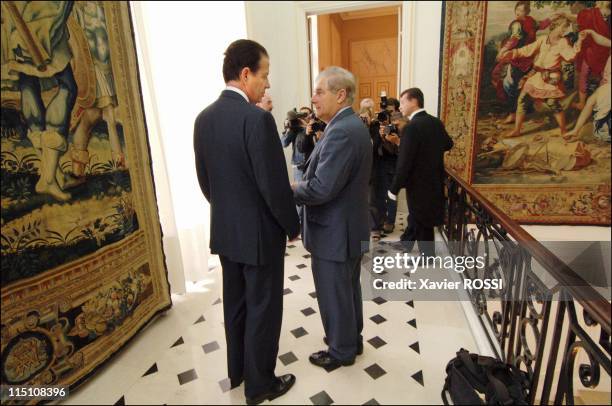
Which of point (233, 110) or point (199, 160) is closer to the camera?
point (233, 110)

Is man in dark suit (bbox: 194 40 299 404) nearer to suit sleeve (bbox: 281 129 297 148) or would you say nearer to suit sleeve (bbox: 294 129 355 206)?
suit sleeve (bbox: 294 129 355 206)

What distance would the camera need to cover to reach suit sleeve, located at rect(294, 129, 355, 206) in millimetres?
1645

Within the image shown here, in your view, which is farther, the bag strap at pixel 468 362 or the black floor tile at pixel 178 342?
the black floor tile at pixel 178 342

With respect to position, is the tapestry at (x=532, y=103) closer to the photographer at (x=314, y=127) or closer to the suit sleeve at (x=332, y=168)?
the photographer at (x=314, y=127)

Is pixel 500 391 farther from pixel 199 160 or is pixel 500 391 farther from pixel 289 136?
pixel 289 136

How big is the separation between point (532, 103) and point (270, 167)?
4.73m

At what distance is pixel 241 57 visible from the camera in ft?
4.96

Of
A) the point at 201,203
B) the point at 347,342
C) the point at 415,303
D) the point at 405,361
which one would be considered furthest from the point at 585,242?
the point at 201,203

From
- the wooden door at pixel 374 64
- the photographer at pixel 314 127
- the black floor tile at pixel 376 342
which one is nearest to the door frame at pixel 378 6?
the photographer at pixel 314 127

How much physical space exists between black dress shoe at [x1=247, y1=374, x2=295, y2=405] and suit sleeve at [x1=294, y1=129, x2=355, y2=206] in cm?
105

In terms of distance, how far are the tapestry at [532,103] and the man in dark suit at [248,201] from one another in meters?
3.85

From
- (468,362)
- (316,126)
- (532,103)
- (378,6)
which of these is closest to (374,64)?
(378,6)

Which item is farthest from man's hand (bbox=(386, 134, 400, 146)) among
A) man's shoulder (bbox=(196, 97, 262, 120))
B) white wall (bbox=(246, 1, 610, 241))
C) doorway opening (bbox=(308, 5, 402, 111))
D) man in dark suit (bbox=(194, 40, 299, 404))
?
doorway opening (bbox=(308, 5, 402, 111))

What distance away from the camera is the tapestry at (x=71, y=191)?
64.6 inches
